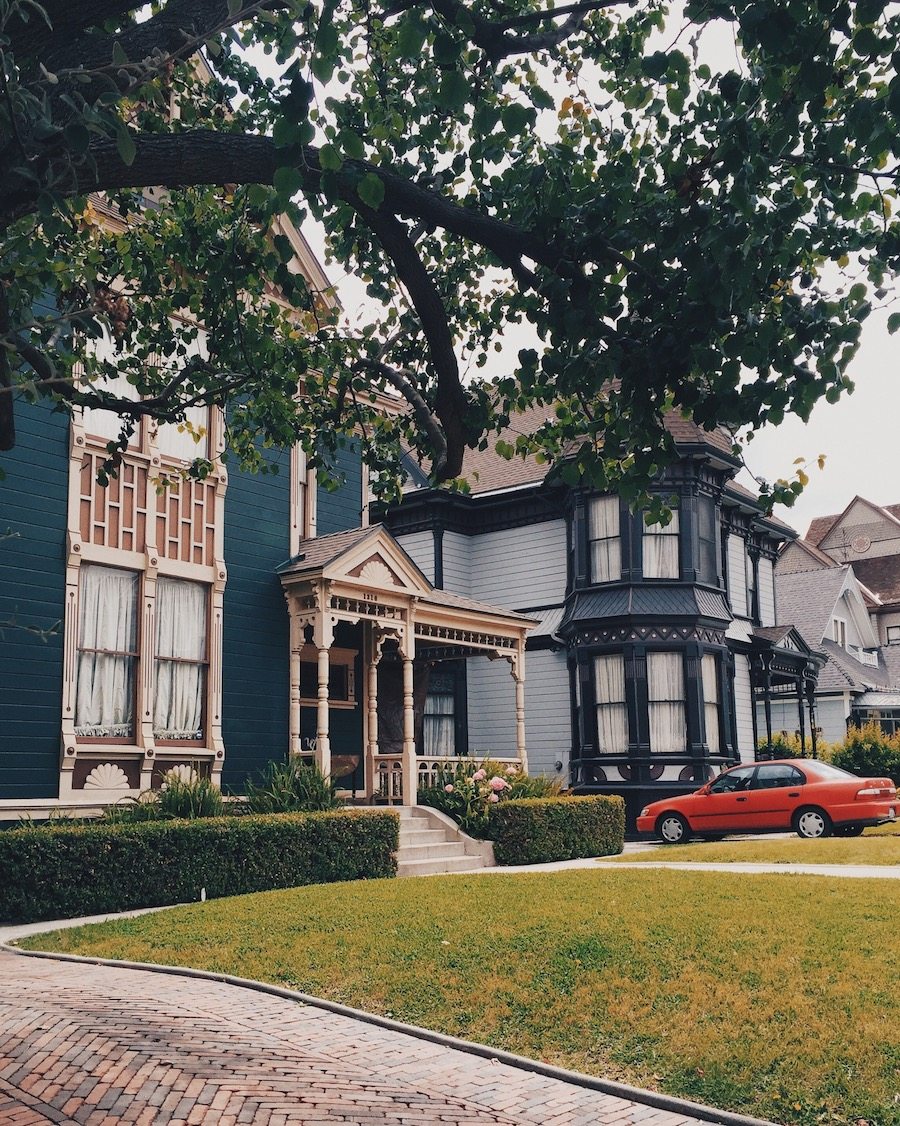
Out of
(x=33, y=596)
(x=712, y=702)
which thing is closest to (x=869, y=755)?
(x=712, y=702)

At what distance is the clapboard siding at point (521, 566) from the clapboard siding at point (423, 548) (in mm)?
1338

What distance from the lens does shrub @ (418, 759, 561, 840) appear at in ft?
61.5

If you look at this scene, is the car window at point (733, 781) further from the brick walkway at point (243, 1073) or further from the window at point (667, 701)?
the brick walkway at point (243, 1073)

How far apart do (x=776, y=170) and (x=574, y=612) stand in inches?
752

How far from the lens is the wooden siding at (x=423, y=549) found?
28094 millimetres

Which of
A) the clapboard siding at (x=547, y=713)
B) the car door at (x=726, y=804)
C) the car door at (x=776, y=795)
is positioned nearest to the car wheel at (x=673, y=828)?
the car door at (x=726, y=804)

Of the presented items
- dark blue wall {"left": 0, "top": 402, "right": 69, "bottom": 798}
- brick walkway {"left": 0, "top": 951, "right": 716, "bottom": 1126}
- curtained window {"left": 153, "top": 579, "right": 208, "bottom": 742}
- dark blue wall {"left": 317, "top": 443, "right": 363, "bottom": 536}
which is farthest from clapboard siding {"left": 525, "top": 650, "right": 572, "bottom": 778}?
brick walkway {"left": 0, "top": 951, "right": 716, "bottom": 1126}

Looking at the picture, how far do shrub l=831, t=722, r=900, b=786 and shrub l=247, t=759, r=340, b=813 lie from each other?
20848 mm

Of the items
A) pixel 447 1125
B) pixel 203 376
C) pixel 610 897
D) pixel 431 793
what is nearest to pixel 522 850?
pixel 431 793

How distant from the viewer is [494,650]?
22.6 meters

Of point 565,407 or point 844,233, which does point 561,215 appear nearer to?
point 844,233

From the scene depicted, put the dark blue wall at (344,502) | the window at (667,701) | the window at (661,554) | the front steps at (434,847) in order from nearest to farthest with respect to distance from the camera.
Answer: the front steps at (434,847) → the dark blue wall at (344,502) → the window at (667,701) → the window at (661,554)

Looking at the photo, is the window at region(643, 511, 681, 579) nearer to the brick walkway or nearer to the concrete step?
the concrete step

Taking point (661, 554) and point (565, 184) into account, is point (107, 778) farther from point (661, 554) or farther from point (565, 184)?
point (661, 554)
